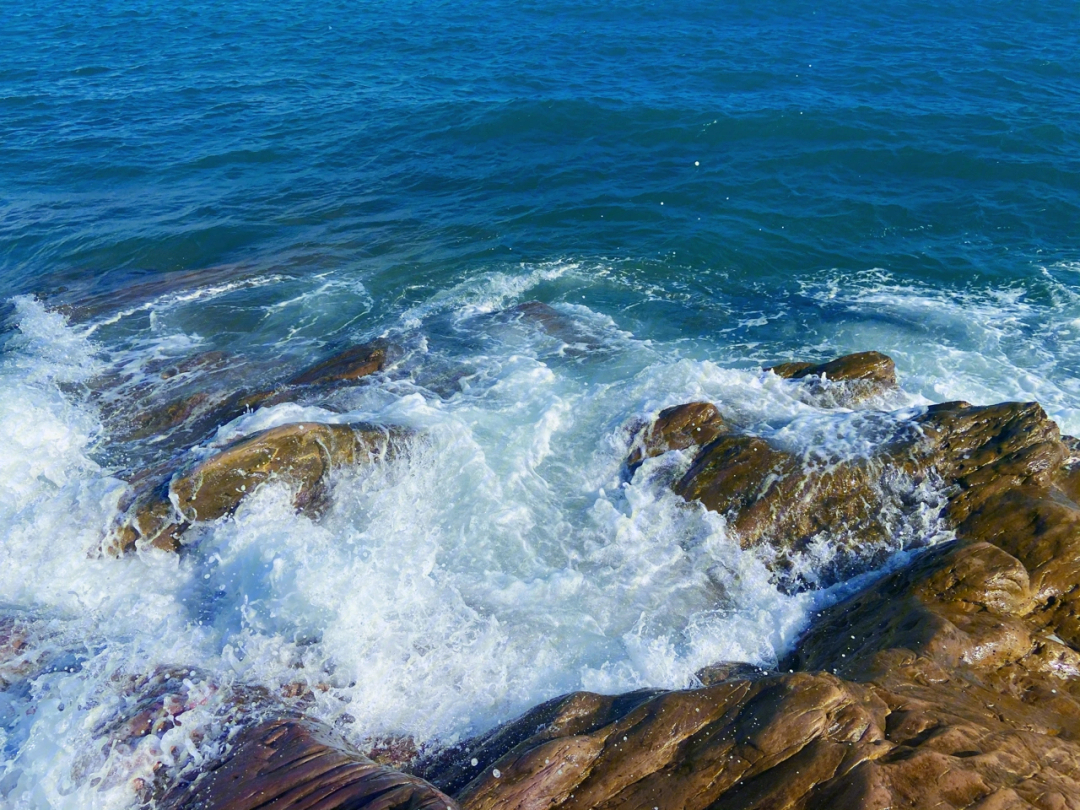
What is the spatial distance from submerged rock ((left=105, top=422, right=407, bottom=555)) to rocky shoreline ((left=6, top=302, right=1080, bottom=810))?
0.04 metres

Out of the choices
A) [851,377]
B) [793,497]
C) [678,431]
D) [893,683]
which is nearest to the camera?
[893,683]

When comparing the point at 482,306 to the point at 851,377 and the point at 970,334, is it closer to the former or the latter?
the point at 851,377

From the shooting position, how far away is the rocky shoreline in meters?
7.91

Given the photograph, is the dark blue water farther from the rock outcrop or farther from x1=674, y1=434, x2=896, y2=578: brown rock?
x1=674, y1=434, x2=896, y2=578: brown rock

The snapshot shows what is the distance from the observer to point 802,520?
41.4ft

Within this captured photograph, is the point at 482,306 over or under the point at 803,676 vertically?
under

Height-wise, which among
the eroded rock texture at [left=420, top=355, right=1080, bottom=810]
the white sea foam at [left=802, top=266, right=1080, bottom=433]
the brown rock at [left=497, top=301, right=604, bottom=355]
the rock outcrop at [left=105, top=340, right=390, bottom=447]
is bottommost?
the rock outcrop at [left=105, top=340, right=390, bottom=447]

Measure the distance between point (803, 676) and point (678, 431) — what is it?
6.12m

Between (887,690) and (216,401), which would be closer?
(887,690)

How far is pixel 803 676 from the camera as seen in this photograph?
868 centimetres

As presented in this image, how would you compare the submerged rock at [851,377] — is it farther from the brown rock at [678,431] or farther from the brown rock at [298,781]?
the brown rock at [298,781]

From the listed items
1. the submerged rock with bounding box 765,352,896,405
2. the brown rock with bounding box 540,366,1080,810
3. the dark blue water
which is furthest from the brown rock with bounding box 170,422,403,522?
the dark blue water

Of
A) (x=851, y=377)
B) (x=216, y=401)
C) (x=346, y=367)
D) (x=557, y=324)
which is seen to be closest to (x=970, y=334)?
(x=851, y=377)

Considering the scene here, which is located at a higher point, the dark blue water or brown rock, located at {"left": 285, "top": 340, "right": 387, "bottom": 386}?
the dark blue water
